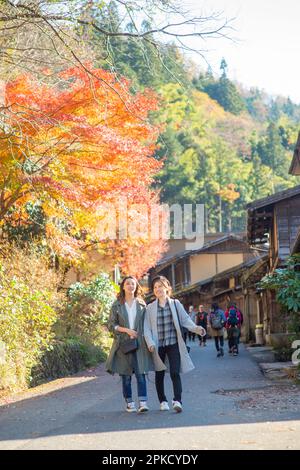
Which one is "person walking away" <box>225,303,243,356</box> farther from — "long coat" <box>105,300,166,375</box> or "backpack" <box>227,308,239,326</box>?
"long coat" <box>105,300,166,375</box>

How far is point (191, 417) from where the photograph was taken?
351 inches

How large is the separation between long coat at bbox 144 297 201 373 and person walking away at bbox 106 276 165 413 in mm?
107

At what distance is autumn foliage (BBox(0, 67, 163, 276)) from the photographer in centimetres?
1731

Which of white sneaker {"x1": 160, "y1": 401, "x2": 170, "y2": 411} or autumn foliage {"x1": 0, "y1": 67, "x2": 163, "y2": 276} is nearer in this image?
white sneaker {"x1": 160, "y1": 401, "x2": 170, "y2": 411}

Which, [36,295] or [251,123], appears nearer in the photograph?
[36,295]

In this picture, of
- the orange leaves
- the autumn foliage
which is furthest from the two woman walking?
the orange leaves

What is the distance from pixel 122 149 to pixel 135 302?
9.90 metres

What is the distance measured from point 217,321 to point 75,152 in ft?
25.2

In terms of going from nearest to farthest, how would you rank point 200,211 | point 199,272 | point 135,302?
point 135,302
point 199,272
point 200,211

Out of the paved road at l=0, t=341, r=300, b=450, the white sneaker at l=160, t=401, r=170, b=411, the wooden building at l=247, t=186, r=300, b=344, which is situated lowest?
the paved road at l=0, t=341, r=300, b=450

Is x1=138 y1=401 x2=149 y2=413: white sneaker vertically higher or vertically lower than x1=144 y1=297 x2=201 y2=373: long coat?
lower
